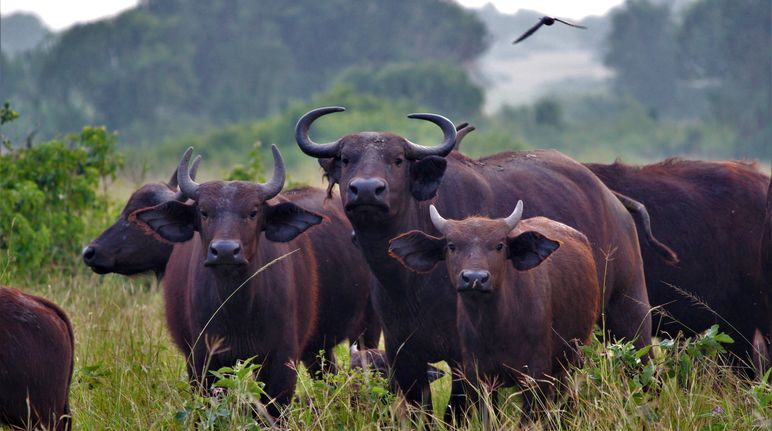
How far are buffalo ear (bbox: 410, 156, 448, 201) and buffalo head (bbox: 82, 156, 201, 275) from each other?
212cm

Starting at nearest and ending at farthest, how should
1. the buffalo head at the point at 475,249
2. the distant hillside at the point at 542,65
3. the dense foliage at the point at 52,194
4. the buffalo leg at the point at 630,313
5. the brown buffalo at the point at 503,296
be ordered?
the buffalo head at the point at 475,249 < the brown buffalo at the point at 503,296 < the buffalo leg at the point at 630,313 < the dense foliage at the point at 52,194 < the distant hillside at the point at 542,65

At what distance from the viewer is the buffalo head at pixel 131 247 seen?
8391 millimetres

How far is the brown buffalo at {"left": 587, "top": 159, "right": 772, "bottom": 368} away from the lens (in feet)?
27.9

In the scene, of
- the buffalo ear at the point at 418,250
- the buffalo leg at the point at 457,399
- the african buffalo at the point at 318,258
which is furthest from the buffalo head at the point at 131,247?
the buffalo leg at the point at 457,399

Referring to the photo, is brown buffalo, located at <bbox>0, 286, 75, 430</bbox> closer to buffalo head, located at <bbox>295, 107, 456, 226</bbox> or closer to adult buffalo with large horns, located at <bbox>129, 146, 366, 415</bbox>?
adult buffalo with large horns, located at <bbox>129, 146, 366, 415</bbox>

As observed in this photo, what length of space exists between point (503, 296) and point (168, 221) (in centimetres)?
206

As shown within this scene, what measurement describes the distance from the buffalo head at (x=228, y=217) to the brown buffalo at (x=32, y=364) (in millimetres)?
878

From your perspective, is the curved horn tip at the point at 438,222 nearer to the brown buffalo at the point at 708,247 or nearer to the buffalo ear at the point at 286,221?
the buffalo ear at the point at 286,221

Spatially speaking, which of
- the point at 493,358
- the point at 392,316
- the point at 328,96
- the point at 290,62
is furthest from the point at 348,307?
the point at 290,62

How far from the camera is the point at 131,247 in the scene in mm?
8445

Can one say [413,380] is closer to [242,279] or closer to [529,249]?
[242,279]

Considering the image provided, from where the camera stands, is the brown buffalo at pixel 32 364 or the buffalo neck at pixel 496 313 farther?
the buffalo neck at pixel 496 313

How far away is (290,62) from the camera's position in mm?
61094

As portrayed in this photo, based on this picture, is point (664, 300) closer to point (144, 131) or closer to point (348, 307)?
point (348, 307)
